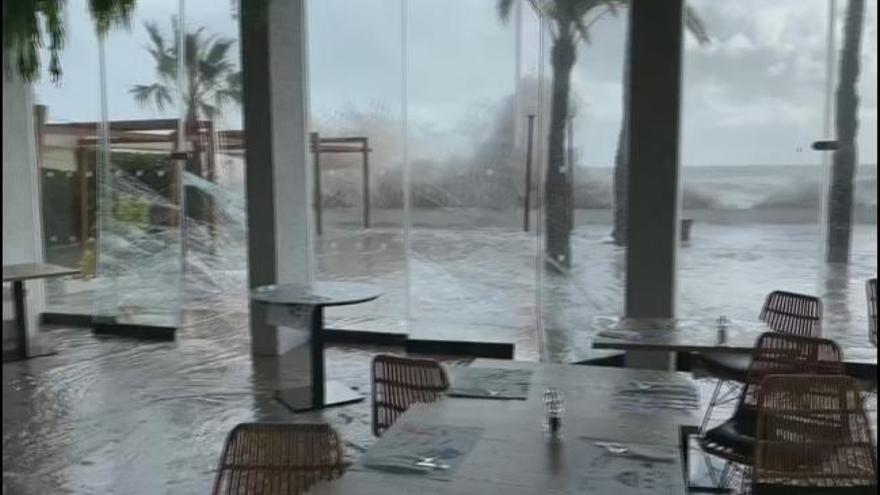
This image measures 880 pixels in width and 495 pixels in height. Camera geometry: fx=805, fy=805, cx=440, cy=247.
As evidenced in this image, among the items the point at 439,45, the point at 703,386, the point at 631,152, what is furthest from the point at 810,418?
the point at 439,45

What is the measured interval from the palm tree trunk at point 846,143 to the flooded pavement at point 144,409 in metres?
3.66

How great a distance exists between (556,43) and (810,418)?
4.20m

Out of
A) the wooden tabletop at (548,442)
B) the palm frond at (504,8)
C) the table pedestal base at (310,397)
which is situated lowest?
the table pedestal base at (310,397)

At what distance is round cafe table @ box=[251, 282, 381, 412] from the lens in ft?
16.6

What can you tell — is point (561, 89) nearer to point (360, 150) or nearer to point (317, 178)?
point (360, 150)

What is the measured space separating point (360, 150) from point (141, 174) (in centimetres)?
246

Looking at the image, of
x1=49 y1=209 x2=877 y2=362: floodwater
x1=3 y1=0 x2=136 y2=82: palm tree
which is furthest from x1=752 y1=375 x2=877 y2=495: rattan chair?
x1=3 y1=0 x2=136 y2=82: palm tree

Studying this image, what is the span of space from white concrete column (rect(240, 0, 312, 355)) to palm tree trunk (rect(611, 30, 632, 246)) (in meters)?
2.80

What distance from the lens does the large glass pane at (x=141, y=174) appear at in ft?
25.7

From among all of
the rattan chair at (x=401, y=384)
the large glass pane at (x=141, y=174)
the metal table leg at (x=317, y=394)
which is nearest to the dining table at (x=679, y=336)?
the rattan chair at (x=401, y=384)

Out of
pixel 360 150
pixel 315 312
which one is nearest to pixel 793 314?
pixel 315 312

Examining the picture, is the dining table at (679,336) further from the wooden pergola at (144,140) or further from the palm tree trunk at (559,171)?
the wooden pergola at (144,140)

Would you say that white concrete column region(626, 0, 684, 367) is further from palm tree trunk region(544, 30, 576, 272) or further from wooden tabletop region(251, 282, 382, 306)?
wooden tabletop region(251, 282, 382, 306)

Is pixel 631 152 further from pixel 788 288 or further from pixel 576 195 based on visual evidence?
pixel 788 288
